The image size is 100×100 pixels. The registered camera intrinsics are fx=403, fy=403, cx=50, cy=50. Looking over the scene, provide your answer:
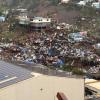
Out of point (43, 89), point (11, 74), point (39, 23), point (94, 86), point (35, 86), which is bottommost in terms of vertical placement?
point (94, 86)

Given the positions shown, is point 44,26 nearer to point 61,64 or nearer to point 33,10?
point 61,64

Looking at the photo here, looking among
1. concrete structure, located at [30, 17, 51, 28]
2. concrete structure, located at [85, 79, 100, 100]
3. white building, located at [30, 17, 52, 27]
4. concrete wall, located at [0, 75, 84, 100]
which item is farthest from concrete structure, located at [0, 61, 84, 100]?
A: white building, located at [30, 17, 52, 27]

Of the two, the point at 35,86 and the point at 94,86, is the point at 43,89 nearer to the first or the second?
the point at 35,86

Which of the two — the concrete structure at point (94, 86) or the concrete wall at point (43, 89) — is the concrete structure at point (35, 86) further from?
the concrete structure at point (94, 86)

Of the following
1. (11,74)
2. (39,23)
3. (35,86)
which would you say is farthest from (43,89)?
(39,23)

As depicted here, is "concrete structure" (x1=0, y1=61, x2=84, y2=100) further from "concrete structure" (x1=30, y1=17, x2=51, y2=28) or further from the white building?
the white building

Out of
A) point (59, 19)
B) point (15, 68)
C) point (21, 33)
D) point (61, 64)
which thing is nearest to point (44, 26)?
point (21, 33)

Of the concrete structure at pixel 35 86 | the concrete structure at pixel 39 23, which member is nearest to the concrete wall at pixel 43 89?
the concrete structure at pixel 35 86
